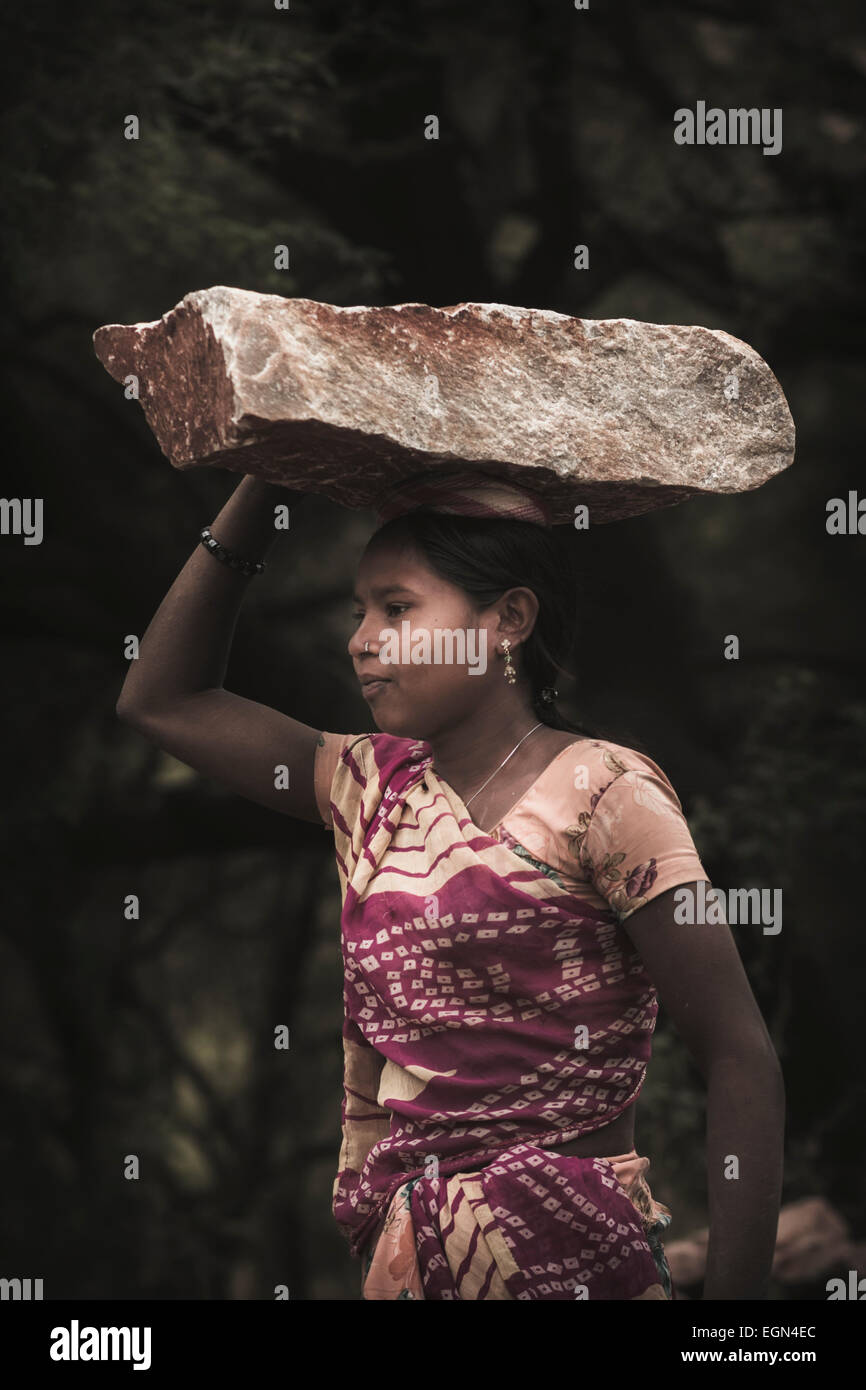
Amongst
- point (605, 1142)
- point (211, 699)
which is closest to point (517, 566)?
point (211, 699)

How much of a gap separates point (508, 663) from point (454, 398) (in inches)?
A: 15.9

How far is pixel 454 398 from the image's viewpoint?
220cm

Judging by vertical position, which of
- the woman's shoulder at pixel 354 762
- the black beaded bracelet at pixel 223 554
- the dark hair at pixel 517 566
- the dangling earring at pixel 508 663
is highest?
the black beaded bracelet at pixel 223 554

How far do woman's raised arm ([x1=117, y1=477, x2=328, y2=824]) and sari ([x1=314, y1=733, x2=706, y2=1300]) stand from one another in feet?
1.21

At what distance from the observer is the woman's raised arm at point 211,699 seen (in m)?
2.52

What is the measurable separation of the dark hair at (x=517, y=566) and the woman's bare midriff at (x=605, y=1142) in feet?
1.84

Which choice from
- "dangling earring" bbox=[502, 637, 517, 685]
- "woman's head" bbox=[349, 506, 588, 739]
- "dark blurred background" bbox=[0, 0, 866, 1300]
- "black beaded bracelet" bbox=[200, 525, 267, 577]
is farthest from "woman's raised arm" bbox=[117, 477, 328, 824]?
"dark blurred background" bbox=[0, 0, 866, 1300]

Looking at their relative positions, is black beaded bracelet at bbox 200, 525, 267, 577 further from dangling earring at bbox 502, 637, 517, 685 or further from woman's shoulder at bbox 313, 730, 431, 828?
dangling earring at bbox 502, 637, 517, 685

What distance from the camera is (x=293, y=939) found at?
6.55m

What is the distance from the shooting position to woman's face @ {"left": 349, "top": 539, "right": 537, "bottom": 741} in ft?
7.43

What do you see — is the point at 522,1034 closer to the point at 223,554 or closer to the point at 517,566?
the point at 517,566

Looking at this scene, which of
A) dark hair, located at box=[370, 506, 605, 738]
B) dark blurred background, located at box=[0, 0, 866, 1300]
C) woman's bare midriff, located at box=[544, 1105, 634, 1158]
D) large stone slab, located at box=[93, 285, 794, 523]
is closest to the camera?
large stone slab, located at box=[93, 285, 794, 523]

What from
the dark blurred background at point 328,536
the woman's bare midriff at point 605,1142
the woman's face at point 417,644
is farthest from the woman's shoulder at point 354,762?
the dark blurred background at point 328,536

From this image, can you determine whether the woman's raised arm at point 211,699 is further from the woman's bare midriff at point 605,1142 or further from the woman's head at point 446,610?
the woman's bare midriff at point 605,1142
